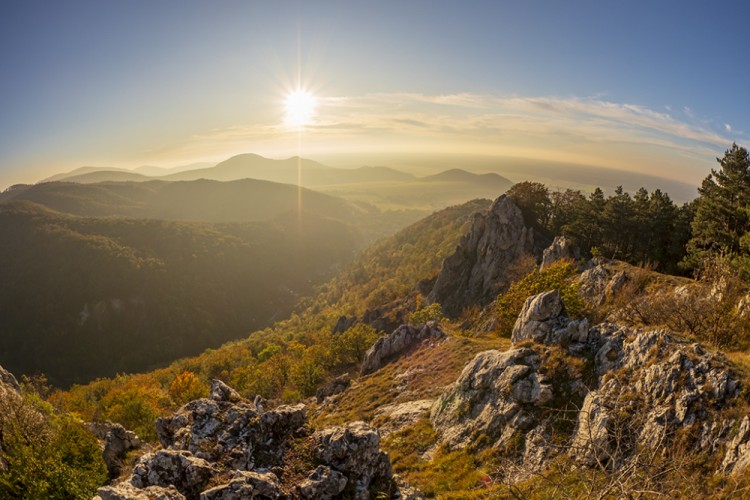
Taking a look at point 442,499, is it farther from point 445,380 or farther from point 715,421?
point 445,380

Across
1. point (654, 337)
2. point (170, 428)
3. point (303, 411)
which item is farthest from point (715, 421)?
point (170, 428)

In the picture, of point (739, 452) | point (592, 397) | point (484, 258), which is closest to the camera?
point (739, 452)

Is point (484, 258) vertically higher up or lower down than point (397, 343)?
higher up

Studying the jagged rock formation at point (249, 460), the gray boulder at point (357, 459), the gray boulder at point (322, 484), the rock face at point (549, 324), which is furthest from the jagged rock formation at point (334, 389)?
the gray boulder at point (322, 484)

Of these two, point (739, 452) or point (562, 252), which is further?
point (562, 252)

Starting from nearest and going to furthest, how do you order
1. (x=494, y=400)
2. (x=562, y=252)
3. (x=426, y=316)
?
(x=494, y=400) < (x=562, y=252) < (x=426, y=316)

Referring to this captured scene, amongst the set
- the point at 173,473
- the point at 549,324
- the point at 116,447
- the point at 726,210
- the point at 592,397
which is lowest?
the point at 116,447

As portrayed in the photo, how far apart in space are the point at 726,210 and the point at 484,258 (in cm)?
5148

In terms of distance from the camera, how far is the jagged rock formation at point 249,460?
60.4 ft

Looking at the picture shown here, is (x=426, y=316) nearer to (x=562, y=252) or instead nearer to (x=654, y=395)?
(x=562, y=252)

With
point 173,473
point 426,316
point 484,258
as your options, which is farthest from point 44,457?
point 484,258

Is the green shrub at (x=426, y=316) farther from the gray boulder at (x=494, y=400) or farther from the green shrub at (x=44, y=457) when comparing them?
the green shrub at (x=44, y=457)

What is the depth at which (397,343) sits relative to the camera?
60.2 metres

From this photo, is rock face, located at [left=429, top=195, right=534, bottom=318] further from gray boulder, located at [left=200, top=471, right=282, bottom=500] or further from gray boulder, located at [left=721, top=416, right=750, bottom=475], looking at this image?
gray boulder, located at [left=200, top=471, right=282, bottom=500]
